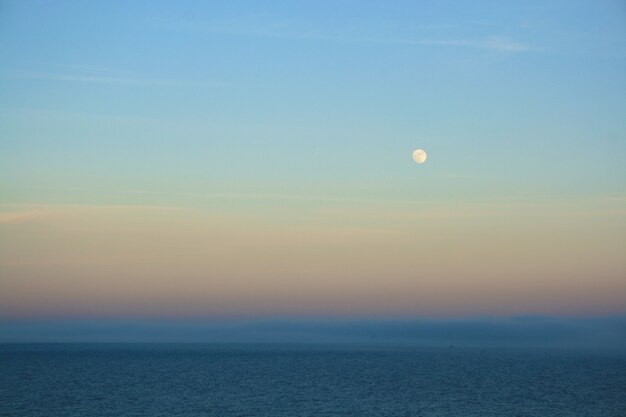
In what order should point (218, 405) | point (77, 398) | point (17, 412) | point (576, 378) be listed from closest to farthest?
point (17, 412), point (218, 405), point (77, 398), point (576, 378)

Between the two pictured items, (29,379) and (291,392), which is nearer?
(291,392)

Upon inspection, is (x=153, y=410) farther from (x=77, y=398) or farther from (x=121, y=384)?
(x=121, y=384)

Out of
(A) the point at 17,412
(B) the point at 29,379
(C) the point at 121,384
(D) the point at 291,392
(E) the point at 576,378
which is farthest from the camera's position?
(E) the point at 576,378

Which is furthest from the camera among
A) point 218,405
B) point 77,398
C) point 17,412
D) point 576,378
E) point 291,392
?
point 576,378

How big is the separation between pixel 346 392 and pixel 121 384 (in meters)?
41.7

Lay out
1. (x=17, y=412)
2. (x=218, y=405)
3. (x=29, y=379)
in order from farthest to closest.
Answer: (x=29, y=379)
(x=218, y=405)
(x=17, y=412)

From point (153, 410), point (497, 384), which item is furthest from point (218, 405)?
point (497, 384)

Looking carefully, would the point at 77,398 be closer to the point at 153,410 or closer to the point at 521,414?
the point at 153,410

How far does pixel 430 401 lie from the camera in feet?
351

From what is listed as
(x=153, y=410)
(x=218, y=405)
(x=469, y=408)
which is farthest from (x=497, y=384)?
(x=153, y=410)

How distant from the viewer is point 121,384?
453 feet

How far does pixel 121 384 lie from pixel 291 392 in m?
34.7

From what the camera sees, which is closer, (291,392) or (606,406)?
(606,406)

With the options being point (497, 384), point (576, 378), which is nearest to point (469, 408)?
point (497, 384)
